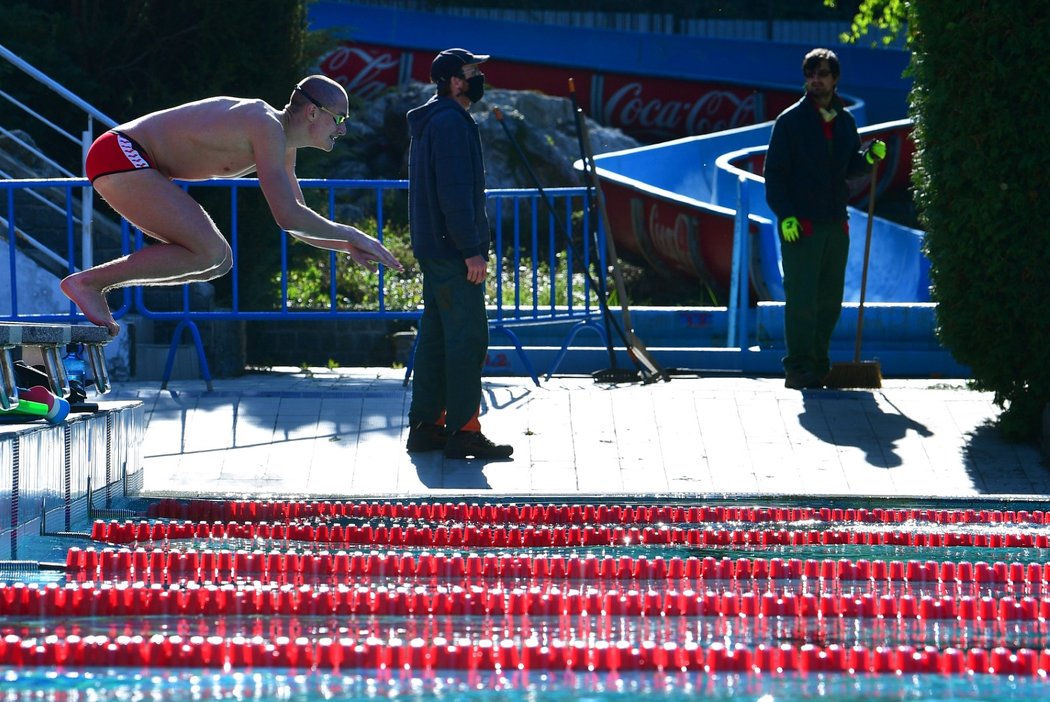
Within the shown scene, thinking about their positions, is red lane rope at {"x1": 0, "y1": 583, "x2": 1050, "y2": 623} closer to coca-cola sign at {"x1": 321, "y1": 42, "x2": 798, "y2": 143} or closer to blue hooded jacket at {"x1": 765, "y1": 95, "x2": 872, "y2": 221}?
blue hooded jacket at {"x1": 765, "y1": 95, "x2": 872, "y2": 221}

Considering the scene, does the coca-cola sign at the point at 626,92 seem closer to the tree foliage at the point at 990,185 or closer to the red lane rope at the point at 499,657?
the tree foliage at the point at 990,185

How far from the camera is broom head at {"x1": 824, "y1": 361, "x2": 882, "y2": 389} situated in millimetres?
9523

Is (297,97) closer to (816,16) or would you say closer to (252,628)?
(252,628)

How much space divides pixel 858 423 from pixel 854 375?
113 cm

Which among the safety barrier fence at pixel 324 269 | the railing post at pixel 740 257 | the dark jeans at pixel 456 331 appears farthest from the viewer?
the railing post at pixel 740 257

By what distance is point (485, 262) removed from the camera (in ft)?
24.5

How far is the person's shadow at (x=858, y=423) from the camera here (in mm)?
8031

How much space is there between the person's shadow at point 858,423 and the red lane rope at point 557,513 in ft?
4.10

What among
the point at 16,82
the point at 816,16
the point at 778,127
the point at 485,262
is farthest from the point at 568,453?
the point at 816,16

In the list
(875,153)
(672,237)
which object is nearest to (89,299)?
(875,153)

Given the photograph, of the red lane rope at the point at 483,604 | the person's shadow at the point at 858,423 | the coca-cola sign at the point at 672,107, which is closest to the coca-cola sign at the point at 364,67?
the coca-cola sign at the point at 672,107

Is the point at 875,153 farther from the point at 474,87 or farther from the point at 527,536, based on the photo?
the point at 527,536

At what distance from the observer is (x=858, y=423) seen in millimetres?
8469

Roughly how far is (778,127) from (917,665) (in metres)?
5.81
